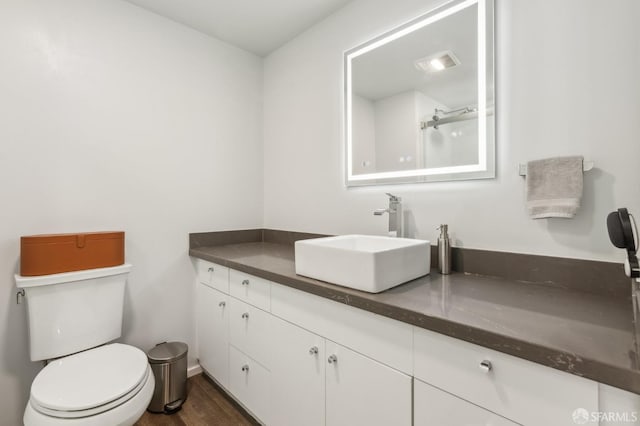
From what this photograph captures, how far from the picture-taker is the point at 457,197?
1.35 meters

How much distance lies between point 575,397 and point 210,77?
2420mm

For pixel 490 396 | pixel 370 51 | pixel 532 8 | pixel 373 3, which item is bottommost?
pixel 490 396

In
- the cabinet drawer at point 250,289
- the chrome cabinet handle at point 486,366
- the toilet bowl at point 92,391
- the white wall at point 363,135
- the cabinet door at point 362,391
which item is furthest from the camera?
the white wall at point 363,135

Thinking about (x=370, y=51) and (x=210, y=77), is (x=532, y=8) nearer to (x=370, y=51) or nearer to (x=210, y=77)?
(x=370, y=51)

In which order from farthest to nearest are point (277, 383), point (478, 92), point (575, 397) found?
1. point (277, 383)
2. point (478, 92)
3. point (575, 397)

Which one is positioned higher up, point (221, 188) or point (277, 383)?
point (221, 188)

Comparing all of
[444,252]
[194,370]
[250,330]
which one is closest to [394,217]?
[444,252]

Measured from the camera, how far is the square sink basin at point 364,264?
1016 millimetres

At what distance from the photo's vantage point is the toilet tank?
4.48ft

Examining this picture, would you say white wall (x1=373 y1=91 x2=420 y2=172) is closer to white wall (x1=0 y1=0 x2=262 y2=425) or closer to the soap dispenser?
the soap dispenser

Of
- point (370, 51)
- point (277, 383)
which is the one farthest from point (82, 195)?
point (370, 51)

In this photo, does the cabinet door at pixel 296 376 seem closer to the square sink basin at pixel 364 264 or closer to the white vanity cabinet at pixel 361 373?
the white vanity cabinet at pixel 361 373

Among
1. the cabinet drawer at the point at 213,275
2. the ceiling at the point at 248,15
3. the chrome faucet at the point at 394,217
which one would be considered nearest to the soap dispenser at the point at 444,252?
the chrome faucet at the point at 394,217

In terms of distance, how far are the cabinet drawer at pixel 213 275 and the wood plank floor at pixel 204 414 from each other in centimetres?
66
